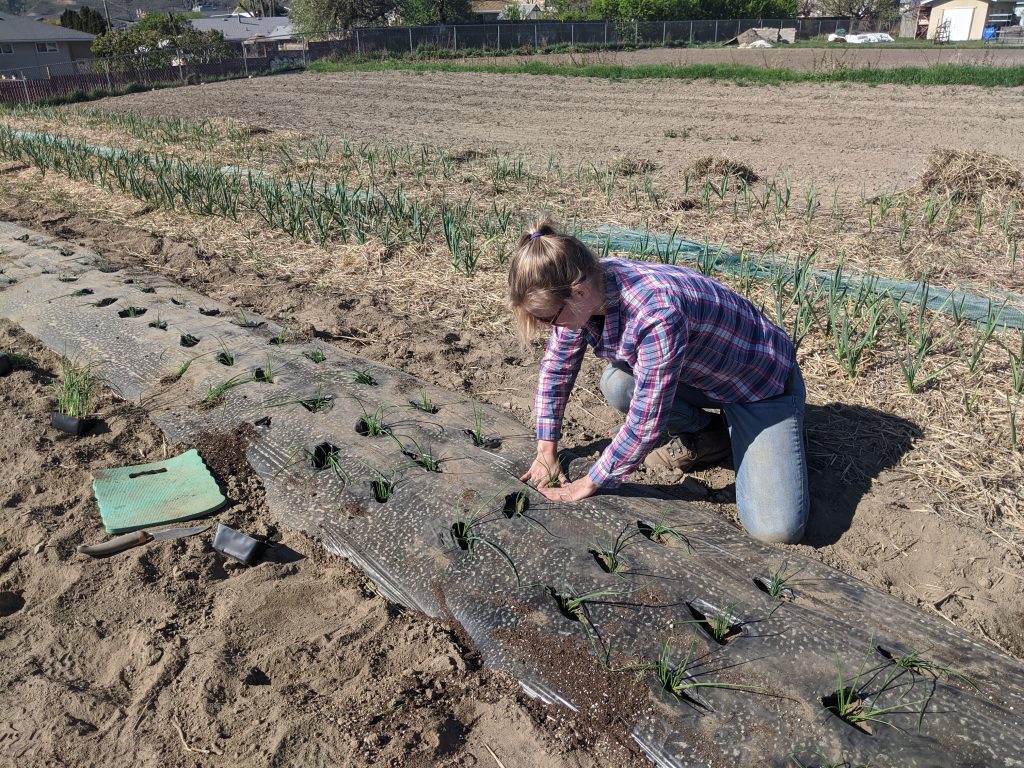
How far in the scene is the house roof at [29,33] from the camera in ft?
130

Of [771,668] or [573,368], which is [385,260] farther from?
[771,668]

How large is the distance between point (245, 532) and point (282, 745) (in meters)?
0.89

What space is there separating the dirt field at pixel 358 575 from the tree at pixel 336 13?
121 ft

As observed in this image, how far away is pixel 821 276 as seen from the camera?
4.06 m

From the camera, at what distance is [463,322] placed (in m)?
3.85

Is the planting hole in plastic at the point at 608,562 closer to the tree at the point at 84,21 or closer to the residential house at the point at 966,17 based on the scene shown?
the residential house at the point at 966,17

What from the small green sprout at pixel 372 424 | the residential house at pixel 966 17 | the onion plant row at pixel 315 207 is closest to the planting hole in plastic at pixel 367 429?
the small green sprout at pixel 372 424

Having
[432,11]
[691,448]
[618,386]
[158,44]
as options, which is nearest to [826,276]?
[691,448]

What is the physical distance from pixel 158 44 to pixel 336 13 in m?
8.80

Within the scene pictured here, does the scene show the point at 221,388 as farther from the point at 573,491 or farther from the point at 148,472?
the point at 573,491

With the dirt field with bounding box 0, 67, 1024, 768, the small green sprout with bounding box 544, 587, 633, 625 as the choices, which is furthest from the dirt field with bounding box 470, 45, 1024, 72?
the small green sprout with bounding box 544, 587, 633, 625

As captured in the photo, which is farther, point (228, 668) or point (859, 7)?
point (859, 7)

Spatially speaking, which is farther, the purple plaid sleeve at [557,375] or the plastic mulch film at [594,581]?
the purple plaid sleeve at [557,375]

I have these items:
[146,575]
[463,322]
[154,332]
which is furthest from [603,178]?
[146,575]
